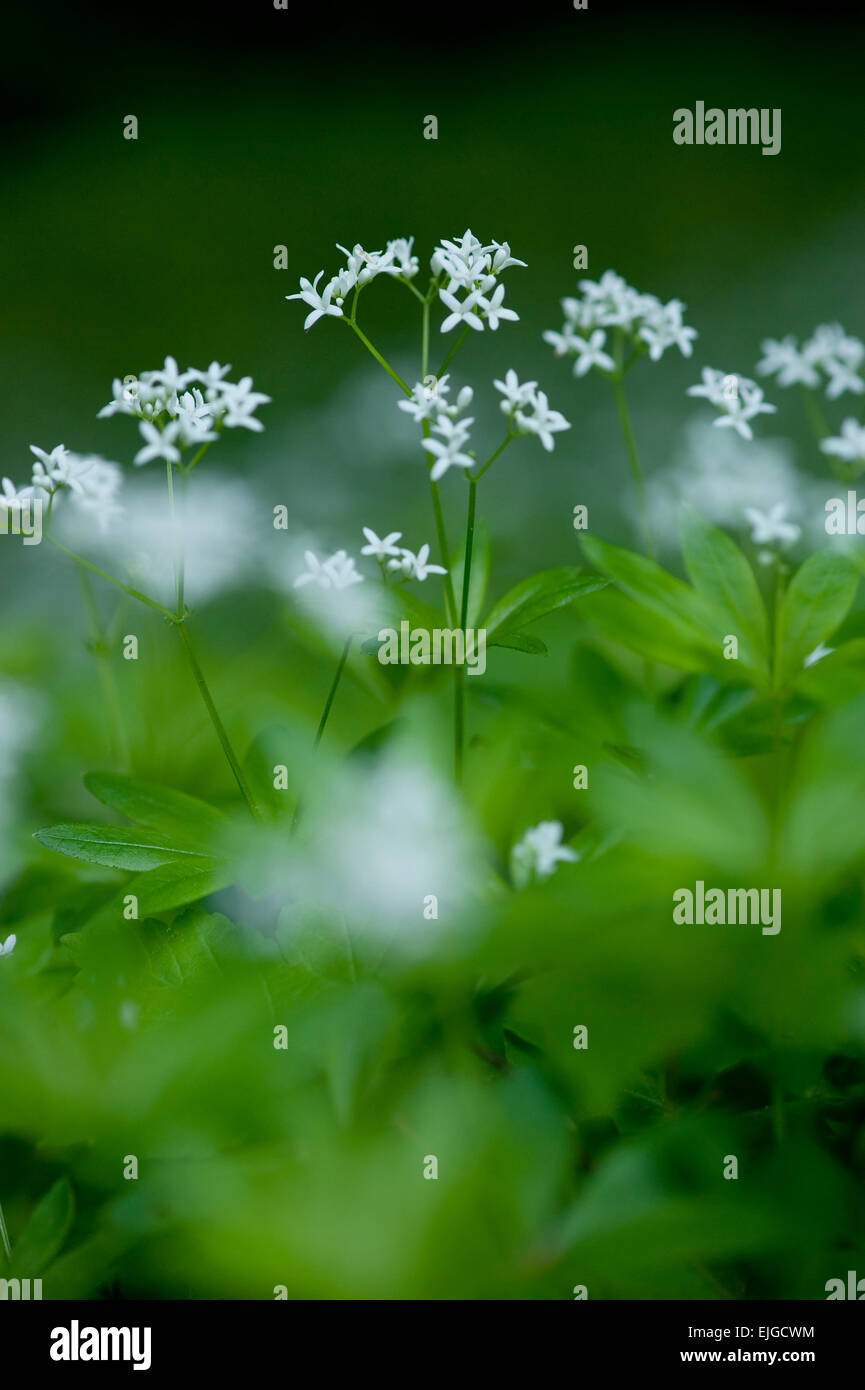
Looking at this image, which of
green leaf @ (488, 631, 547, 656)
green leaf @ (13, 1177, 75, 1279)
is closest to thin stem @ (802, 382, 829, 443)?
green leaf @ (488, 631, 547, 656)

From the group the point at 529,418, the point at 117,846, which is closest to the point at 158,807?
the point at 117,846

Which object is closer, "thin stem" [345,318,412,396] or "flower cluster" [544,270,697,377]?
"thin stem" [345,318,412,396]

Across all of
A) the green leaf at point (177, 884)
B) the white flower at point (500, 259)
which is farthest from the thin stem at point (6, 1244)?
the white flower at point (500, 259)

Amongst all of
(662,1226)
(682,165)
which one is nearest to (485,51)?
(682,165)

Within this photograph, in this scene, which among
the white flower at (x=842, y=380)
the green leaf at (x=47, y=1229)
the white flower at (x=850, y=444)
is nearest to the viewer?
the green leaf at (x=47, y=1229)

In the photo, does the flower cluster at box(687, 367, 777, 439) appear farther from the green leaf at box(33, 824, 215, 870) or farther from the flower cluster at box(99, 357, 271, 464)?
the green leaf at box(33, 824, 215, 870)

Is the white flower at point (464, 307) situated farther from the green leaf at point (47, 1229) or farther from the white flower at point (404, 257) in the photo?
the green leaf at point (47, 1229)
